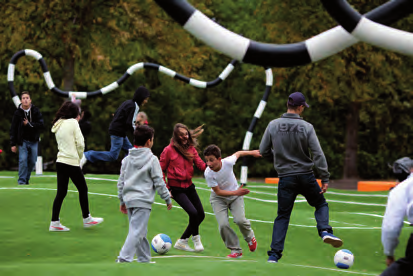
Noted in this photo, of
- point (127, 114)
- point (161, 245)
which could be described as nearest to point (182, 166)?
point (161, 245)

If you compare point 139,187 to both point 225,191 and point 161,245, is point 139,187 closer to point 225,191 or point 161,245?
point 225,191

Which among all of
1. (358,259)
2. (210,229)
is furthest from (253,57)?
(210,229)

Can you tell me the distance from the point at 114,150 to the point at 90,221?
3166mm

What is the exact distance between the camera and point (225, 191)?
877 cm

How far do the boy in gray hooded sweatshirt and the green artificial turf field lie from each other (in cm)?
30

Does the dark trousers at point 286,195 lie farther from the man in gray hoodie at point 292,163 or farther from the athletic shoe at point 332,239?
the athletic shoe at point 332,239

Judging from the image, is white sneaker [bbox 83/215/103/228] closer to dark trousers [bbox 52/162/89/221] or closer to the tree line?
dark trousers [bbox 52/162/89/221]

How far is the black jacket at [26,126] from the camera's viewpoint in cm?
1409

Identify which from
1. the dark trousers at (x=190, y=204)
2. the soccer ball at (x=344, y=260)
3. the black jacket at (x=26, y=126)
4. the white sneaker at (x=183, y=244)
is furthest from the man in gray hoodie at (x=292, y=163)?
the black jacket at (x=26, y=126)

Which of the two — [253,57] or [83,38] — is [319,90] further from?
[253,57]

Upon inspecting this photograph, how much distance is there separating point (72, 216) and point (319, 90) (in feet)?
52.2

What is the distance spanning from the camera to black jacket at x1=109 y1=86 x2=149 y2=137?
12.3m

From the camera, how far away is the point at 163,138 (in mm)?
32281

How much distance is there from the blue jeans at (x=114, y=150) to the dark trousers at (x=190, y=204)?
12.9 ft
